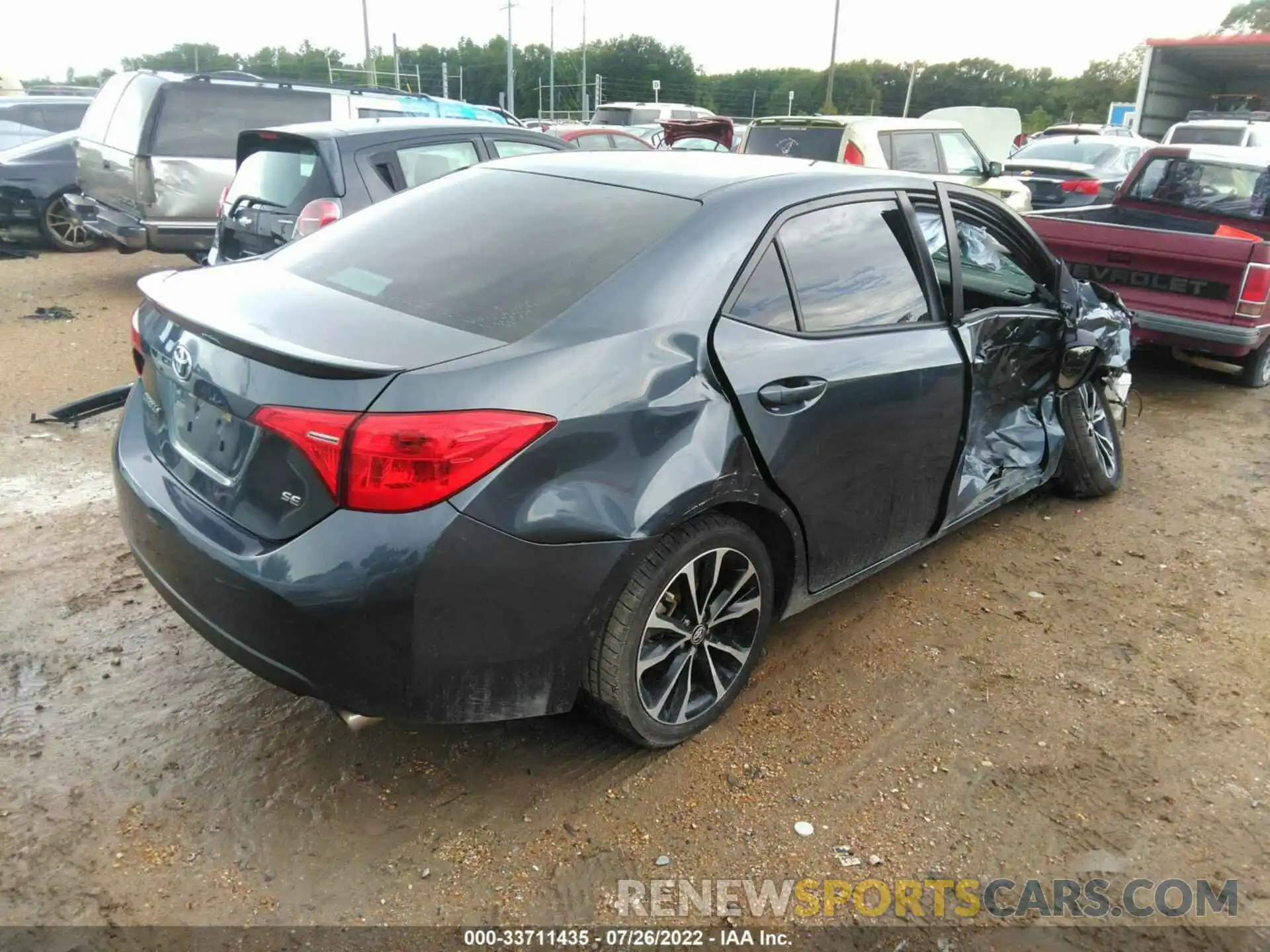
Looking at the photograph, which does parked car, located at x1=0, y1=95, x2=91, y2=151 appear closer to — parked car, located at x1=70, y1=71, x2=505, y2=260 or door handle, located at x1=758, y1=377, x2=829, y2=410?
parked car, located at x1=70, y1=71, x2=505, y2=260

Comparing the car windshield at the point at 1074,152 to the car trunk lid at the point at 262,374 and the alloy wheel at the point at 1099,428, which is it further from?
the car trunk lid at the point at 262,374

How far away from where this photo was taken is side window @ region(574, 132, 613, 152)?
42.1ft

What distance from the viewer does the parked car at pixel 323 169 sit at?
19.6ft

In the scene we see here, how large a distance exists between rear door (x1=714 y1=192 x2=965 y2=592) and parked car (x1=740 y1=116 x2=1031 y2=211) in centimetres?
616

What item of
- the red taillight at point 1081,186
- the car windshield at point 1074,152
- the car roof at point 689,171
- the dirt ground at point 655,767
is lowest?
the dirt ground at point 655,767

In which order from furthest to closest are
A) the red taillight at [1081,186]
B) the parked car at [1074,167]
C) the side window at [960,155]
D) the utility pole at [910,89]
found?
1. the utility pole at [910,89]
2. the parked car at [1074,167]
3. the red taillight at [1081,186]
4. the side window at [960,155]

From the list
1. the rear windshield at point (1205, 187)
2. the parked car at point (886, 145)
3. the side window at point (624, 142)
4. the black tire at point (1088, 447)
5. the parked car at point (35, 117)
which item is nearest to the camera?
the black tire at point (1088, 447)

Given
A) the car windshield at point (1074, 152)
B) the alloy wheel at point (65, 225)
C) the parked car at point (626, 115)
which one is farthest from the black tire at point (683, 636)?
the parked car at point (626, 115)

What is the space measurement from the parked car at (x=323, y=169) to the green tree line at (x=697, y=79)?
165 ft

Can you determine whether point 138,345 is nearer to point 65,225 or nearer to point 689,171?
point 689,171

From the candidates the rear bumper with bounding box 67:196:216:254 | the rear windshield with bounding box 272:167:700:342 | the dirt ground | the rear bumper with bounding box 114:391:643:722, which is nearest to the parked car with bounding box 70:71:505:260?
the rear bumper with bounding box 67:196:216:254

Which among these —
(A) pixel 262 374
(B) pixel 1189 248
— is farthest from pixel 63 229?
(B) pixel 1189 248

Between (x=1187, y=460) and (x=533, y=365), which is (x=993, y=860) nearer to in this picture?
(x=533, y=365)

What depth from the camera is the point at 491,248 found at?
2822 mm
